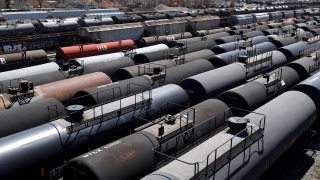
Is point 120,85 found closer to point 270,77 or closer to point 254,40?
point 270,77

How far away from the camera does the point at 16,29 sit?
48594mm

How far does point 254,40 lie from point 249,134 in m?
27.1

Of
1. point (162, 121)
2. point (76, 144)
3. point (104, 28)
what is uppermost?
point (104, 28)

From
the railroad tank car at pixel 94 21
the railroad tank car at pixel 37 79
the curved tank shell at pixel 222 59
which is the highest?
the railroad tank car at pixel 94 21

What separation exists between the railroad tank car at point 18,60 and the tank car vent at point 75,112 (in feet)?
64.8

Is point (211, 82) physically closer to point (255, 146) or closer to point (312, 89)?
point (312, 89)

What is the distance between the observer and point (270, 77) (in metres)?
21.3

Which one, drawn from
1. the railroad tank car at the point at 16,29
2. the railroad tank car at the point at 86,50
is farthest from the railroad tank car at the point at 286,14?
the railroad tank car at the point at 16,29

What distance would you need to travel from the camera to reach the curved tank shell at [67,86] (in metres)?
19.6

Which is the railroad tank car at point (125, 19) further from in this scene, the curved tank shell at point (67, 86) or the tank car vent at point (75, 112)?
the tank car vent at point (75, 112)

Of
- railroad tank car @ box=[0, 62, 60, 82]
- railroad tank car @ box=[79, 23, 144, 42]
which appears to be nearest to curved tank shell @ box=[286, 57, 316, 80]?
railroad tank car @ box=[0, 62, 60, 82]

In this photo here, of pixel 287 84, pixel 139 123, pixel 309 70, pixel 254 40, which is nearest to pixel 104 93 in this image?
pixel 139 123

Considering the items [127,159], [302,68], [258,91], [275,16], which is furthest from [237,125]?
[275,16]

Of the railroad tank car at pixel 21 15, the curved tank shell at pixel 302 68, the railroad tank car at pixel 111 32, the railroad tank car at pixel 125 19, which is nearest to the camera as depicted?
the curved tank shell at pixel 302 68
